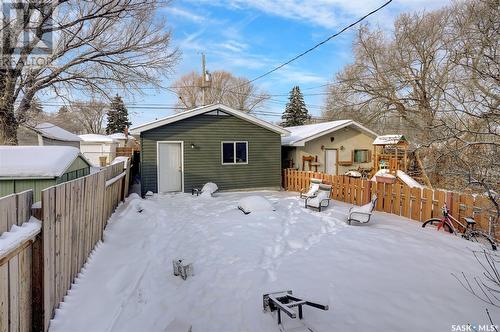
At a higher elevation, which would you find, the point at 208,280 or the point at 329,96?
the point at 329,96

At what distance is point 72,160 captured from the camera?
20.2 feet

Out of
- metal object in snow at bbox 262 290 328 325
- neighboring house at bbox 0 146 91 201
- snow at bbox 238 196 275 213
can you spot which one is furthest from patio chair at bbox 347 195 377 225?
neighboring house at bbox 0 146 91 201

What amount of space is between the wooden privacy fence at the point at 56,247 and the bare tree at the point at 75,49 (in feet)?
32.3

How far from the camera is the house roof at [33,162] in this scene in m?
5.28

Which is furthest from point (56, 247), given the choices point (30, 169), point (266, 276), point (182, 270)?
point (30, 169)

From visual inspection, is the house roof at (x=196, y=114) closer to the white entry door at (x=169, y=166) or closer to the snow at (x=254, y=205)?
the white entry door at (x=169, y=166)

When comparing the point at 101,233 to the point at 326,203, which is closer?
the point at 101,233

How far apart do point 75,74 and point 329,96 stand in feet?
58.0

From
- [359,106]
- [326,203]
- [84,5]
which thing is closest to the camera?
[326,203]

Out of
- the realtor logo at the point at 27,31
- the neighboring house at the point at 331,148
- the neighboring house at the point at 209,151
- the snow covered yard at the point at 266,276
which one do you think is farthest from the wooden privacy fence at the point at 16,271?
the neighboring house at the point at 331,148

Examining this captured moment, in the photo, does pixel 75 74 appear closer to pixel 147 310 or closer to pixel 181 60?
pixel 181 60

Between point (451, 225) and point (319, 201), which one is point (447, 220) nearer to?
point (451, 225)

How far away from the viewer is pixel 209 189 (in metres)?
12.0

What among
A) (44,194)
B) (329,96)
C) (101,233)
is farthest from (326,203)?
(329,96)
